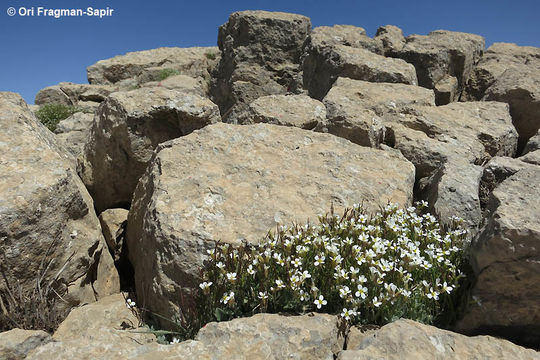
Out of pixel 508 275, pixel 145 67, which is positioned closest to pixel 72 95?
pixel 145 67

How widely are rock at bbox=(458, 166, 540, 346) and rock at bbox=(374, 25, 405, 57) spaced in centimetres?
1061

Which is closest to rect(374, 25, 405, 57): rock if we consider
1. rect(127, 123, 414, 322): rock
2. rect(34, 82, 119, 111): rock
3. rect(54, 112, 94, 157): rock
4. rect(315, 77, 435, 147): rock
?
rect(315, 77, 435, 147): rock

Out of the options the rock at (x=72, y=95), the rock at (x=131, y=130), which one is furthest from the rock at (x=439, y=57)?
the rock at (x=72, y=95)

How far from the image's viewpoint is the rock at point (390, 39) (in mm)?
13631

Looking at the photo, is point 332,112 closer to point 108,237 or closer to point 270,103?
point 270,103

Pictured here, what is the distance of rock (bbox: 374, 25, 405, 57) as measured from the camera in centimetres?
1363

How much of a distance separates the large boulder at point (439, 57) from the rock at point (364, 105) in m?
3.19

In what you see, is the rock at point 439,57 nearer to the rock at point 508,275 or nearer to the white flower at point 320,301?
the rock at point 508,275

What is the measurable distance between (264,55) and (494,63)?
28.4 ft

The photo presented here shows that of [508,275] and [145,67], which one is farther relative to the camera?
[145,67]

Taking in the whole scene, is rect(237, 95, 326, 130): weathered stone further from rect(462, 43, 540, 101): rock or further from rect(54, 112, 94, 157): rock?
rect(462, 43, 540, 101): rock

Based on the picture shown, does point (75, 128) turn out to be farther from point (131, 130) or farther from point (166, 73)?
point (166, 73)

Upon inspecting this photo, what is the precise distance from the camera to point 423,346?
346cm

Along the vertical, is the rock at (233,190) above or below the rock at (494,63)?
below
